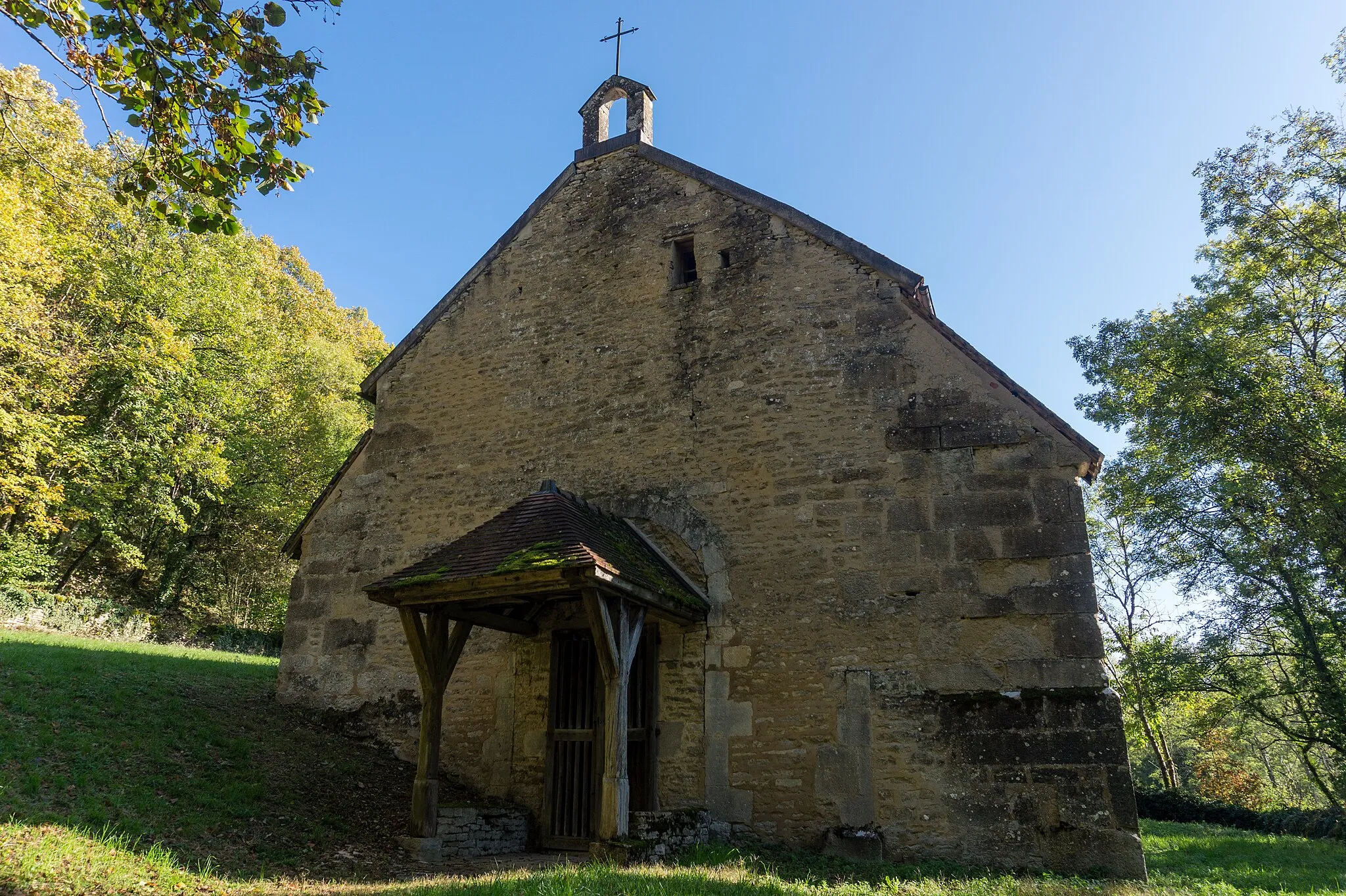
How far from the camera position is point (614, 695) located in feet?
23.1

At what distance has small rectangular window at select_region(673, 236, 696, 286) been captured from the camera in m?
10.3

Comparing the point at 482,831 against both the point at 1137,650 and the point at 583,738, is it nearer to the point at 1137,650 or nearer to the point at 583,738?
the point at 583,738

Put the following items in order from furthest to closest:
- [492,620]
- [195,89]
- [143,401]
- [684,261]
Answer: [143,401] < [684,261] < [492,620] < [195,89]

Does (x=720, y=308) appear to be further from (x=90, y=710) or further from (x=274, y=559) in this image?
(x=274, y=559)

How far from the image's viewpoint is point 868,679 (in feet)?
25.3

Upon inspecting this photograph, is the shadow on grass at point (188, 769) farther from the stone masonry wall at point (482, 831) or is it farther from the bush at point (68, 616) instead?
the bush at point (68, 616)

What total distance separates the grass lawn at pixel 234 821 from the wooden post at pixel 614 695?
711mm

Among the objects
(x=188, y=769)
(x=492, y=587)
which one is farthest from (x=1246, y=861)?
(x=188, y=769)

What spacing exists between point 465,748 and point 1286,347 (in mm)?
17727

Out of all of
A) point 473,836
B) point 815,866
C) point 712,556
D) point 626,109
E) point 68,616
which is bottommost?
point 815,866

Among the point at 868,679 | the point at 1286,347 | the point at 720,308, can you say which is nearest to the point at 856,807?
the point at 868,679

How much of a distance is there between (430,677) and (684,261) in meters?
5.94

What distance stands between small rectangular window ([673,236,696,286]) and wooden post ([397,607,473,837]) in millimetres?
5098

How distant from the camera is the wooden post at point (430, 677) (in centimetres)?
746
